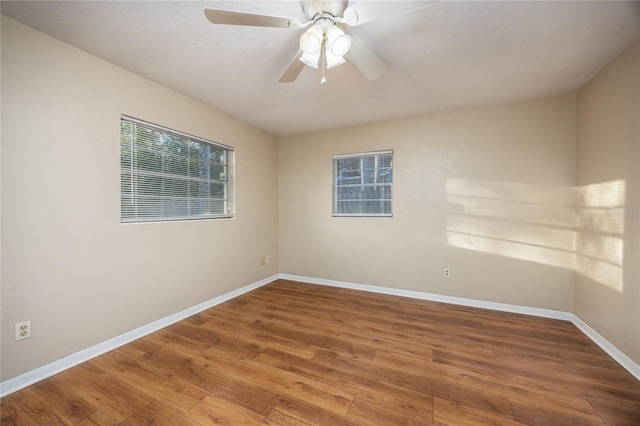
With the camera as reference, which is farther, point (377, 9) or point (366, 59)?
point (366, 59)

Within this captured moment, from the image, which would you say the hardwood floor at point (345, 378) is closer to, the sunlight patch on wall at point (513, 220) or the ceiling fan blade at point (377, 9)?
the sunlight patch on wall at point (513, 220)

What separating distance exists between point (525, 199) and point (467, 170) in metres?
0.69

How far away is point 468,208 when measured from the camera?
121 inches

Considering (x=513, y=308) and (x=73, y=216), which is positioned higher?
(x=73, y=216)

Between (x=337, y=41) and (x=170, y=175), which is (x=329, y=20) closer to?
(x=337, y=41)

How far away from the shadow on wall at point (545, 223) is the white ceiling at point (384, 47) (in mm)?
1080

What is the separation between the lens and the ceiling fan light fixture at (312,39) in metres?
1.41

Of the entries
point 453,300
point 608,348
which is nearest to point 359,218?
point 453,300

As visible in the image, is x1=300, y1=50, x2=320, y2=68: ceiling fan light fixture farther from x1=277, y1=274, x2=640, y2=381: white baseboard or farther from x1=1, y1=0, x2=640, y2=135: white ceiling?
x1=277, y1=274, x2=640, y2=381: white baseboard

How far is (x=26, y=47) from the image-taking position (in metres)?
1.68

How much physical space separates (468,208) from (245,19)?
302 centimetres

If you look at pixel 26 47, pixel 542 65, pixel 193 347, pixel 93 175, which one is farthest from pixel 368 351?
pixel 26 47

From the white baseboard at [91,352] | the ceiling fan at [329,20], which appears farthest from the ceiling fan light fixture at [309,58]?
the white baseboard at [91,352]

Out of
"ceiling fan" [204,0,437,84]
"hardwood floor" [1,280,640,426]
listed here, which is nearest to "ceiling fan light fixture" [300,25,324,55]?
"ceiling fan" [204,0,437,84]
